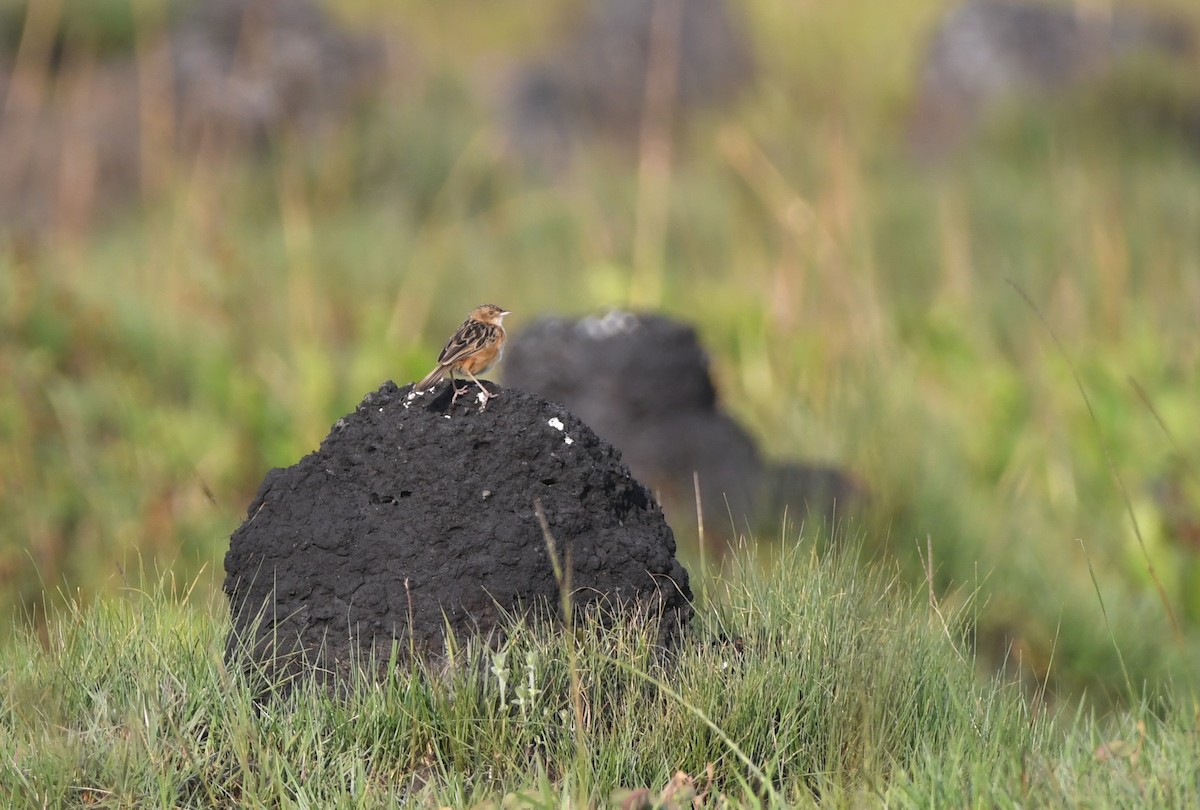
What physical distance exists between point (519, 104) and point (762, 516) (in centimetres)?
1168

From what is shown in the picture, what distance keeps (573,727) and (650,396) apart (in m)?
3.33

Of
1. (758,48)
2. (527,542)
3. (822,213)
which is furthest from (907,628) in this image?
(758,48)

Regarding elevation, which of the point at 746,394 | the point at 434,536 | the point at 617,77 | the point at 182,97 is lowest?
the point at 746,394

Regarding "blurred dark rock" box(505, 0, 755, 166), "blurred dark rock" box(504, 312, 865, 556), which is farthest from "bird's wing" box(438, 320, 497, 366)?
"blurred dark rock" box(505, 0, 755, 166)

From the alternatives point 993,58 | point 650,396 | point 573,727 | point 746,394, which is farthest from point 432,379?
point 993,58

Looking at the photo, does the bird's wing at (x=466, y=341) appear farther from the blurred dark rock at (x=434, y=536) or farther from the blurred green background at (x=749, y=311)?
the blurred green background at (x=749, y=311)

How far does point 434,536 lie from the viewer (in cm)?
323

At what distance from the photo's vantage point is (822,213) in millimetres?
7863

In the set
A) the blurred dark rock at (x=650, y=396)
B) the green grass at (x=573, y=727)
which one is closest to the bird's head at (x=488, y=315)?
the green grass at (x=573, y=727)

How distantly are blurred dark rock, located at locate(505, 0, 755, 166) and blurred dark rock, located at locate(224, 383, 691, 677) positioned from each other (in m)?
11.7

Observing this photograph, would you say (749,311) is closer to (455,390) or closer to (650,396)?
(650,396)

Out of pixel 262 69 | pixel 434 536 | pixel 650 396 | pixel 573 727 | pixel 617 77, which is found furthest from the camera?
pixel 617 77

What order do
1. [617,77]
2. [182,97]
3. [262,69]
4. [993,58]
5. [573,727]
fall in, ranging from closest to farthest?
[573,727], [182,97], [262,69], [993,58], [617,77]

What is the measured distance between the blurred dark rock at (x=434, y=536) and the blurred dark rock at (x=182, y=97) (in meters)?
8.89
